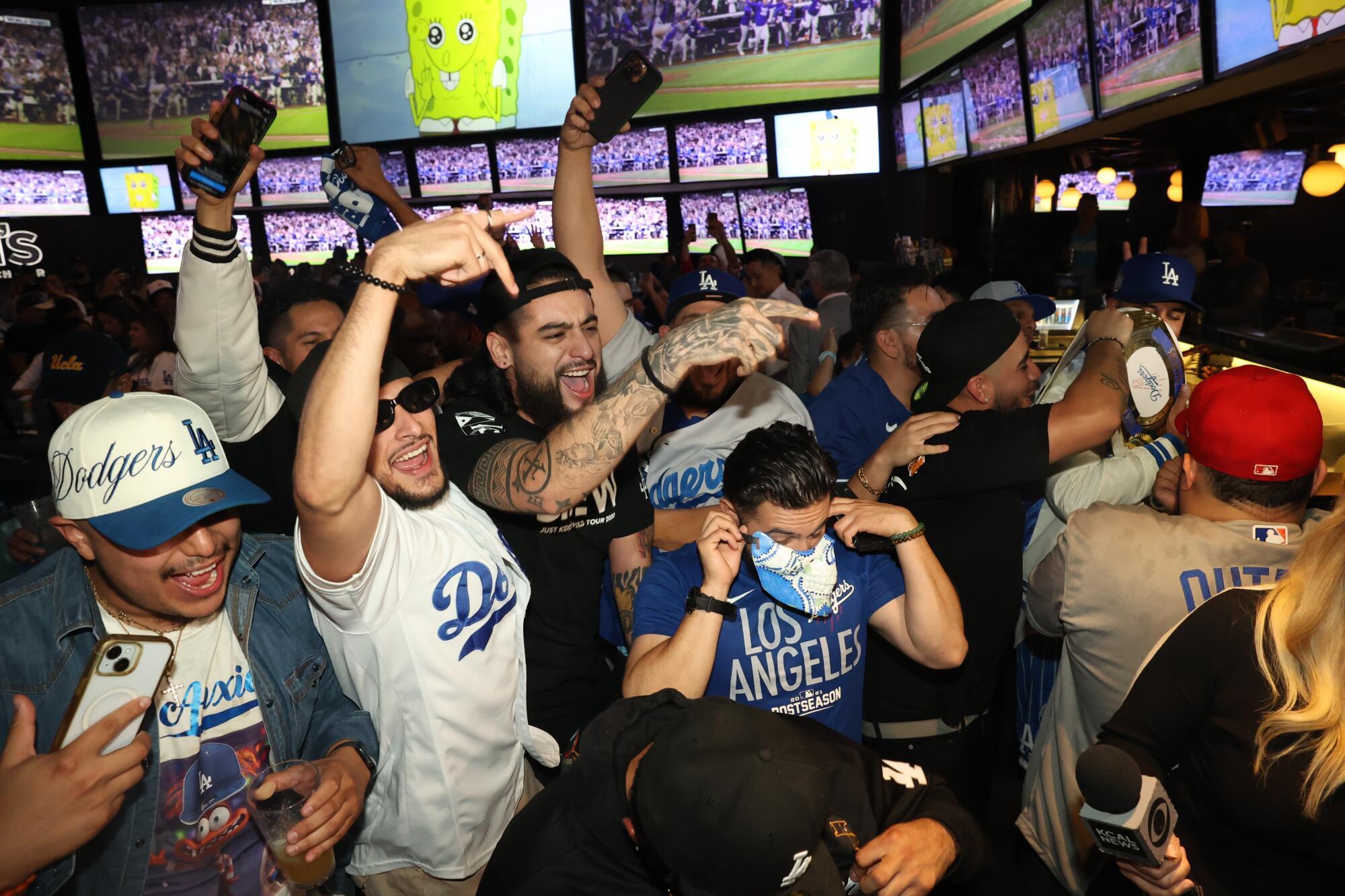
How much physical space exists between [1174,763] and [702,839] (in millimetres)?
1014

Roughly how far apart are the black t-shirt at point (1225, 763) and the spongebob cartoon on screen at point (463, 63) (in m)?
11.0

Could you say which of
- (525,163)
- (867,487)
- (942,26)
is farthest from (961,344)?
(525,163)

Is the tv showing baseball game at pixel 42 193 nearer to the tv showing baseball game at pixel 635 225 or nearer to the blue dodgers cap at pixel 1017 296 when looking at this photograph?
the tv showing baseball game at pixel 635 225

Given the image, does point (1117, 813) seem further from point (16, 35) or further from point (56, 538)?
point (16, 35)

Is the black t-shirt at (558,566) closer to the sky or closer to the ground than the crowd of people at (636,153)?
closer to the ground

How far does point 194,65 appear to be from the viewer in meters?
12.0

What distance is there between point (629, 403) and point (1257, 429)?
4.22 feet

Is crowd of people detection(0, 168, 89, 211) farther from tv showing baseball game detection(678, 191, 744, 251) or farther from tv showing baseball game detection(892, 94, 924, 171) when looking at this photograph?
tv showing baseball game detection(892, 94, 924, 171)

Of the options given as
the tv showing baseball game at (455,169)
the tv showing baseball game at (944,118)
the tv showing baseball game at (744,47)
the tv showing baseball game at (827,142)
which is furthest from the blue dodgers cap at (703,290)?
the tv showing baseball game at (455,169)

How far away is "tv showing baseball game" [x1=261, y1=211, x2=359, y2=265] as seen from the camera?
1277cm

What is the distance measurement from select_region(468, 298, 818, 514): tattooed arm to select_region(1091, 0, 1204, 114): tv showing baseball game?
3359mm

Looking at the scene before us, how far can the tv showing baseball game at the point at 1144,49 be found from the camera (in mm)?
3961

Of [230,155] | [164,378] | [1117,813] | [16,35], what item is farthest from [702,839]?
[16,35]

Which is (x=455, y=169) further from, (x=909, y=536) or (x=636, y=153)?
(x=909, y=536)
